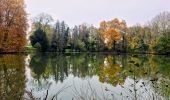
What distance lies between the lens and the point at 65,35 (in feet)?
266

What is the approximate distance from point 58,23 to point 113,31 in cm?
2080

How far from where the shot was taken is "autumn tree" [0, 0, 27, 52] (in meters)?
29.8

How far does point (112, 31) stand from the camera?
7038cm

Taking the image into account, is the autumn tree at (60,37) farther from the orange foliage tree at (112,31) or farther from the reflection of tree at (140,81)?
the reflection of tree at (140,81)

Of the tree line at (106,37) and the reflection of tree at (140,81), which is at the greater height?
the tree line at (106,37)

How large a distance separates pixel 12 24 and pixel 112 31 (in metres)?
40.9

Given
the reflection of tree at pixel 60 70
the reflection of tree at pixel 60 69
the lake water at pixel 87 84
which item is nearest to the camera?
the lake water at pixel 87 84

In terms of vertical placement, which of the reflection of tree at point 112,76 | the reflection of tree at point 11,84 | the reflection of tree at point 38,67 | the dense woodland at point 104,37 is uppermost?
the dense woodland at point 104,37

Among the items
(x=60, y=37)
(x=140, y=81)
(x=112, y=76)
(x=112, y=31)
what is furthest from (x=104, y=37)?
(x=140, y=81)

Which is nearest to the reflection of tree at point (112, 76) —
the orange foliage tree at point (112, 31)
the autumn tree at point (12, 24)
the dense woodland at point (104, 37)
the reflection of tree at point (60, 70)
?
the reflection of tree at point (60, 70)

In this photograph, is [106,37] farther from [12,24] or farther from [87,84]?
[87,84]

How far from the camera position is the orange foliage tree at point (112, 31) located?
70.6m

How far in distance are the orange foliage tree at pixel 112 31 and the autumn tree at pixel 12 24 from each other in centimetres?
3962

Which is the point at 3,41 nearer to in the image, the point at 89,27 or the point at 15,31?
the point at 15,31
